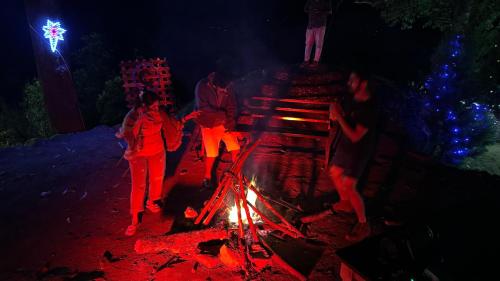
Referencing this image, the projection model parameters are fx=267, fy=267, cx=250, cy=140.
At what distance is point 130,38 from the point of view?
18250 millimetres

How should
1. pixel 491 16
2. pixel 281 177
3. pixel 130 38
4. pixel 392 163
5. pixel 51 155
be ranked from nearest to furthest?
pixel 281 177, pixel 392 163, pixel 51 155, pixel 491 16, pixel 130 38

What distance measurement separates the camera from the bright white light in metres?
9.45

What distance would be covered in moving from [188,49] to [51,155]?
12930 millimetres

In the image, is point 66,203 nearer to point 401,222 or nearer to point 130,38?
point 401,222

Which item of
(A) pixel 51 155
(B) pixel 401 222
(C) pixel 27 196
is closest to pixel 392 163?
(B) pixel 401 222

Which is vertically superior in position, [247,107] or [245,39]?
[245,39]

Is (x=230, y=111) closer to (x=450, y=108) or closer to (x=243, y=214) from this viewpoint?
(x=243, y=214)

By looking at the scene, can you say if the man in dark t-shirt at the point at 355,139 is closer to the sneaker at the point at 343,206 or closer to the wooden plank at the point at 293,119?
the sneaker at the point at 343,206

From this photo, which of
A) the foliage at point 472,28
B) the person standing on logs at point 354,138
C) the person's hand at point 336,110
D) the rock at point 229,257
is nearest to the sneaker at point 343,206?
the person standing on logs at point 354,138

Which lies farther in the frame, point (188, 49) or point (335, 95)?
point (188, 49)

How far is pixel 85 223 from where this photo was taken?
16.1ft

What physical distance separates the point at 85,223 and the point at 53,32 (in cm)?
812

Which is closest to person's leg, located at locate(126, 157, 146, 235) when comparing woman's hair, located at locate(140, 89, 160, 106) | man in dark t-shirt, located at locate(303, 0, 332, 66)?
woman's hair, located at locate(140, 89, 160, 106)

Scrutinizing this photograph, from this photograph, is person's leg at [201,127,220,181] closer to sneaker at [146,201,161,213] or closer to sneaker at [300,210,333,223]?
sneaker at [146,201,161,213]
